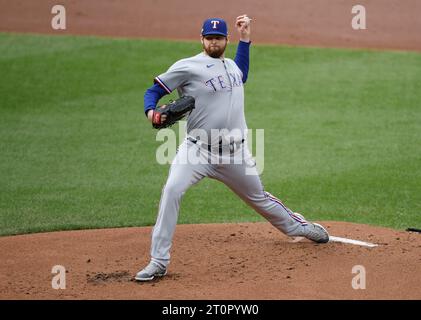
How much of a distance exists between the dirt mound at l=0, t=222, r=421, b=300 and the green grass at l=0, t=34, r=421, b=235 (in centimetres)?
57

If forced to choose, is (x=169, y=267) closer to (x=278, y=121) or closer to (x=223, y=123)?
(x=223, y=123)

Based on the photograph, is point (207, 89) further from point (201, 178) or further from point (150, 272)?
point (150, 272)

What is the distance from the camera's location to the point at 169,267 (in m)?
6.47

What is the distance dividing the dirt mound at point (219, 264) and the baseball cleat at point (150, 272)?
0.06 metres

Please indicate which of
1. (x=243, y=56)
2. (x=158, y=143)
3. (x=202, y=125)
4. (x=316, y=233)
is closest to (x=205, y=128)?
(x=202, y=125)

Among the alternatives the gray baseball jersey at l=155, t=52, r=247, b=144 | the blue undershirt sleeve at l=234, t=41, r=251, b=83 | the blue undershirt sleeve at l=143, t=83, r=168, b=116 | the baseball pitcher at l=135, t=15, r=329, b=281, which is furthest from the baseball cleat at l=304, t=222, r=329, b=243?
the blue undershirt sleeve at l=143, t=83, r=168, b=116

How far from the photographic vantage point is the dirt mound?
19.1 ft

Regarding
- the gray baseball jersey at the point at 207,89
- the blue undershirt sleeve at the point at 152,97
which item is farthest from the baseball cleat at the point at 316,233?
the blue undershirt sleeve at the point at 152,97

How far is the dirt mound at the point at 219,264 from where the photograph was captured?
5824 mm

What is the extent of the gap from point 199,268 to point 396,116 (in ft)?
19.8

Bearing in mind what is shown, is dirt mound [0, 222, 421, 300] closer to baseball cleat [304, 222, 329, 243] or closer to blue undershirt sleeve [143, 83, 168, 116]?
baseball cleat [304, 222, 329, 243]

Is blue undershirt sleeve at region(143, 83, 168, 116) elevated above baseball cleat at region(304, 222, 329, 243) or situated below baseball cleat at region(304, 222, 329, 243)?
above

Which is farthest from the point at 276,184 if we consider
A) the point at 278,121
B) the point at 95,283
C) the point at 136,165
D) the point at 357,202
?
the point at 95,283
